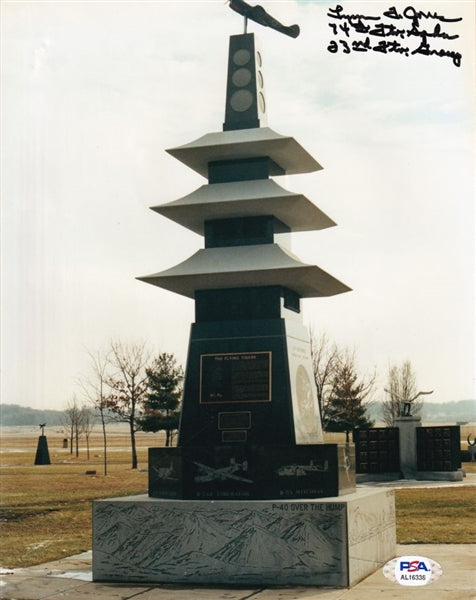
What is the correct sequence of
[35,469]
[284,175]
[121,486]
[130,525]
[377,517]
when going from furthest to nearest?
[35,469] < [121,486] < [284,175] < [377,517] < [130,525]

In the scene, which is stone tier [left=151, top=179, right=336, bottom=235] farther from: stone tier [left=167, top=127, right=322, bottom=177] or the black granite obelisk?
stone tier [left=167, top=127, right=322, bottom=177]

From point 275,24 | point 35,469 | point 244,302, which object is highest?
point 275,24

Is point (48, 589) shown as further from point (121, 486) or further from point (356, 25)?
point (121, 486)

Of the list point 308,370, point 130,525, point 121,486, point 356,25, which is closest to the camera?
point 356,25

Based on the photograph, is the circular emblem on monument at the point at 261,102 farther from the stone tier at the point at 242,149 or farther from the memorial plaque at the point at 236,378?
the memorial plaque at the point at 236,378

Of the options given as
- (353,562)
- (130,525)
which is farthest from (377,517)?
(130,525)

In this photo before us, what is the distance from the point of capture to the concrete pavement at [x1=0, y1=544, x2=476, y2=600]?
1092 cm

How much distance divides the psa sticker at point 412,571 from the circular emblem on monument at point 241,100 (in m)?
7.24

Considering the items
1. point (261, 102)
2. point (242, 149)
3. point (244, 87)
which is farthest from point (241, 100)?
point (242, 149)

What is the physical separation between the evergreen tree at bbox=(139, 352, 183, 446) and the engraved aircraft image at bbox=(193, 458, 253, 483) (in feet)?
110

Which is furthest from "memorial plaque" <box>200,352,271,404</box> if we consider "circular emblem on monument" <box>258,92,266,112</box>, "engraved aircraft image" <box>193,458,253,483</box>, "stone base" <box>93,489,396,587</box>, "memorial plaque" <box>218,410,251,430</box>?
"circular emblem on monument" <box>258,92,266,112</box>

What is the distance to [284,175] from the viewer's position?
50.3 ft

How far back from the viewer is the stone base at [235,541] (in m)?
11.6

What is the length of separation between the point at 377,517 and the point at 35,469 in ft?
109
